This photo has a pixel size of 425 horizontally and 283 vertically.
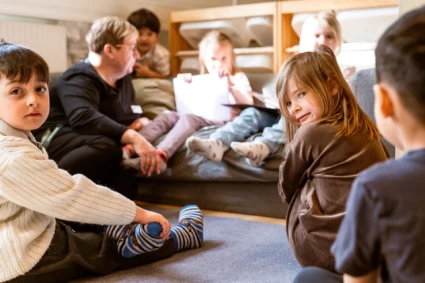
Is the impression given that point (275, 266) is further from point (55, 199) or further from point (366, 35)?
point (366, 35)

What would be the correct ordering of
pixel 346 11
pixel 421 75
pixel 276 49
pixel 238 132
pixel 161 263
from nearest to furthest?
pixel 421 75 → pixel 161 263 → pixel 238 132 → pixel 346 11 → pixel 276 49

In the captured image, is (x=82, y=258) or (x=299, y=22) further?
(x=299, y=22)

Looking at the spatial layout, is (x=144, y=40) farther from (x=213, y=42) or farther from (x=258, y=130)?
(x=258, y=130)

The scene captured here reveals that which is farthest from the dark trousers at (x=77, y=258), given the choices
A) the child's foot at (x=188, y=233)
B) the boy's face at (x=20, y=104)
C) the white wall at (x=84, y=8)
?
the white wall at (x=84, y=8)

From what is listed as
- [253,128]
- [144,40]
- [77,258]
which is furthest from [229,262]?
[144,40]

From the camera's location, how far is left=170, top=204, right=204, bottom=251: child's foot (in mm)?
1783

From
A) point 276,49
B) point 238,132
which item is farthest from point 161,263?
point 276,49

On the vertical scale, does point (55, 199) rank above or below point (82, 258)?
above

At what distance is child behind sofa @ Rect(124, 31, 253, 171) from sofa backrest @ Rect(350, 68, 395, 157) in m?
0.65

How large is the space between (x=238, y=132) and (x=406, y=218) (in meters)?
1.66

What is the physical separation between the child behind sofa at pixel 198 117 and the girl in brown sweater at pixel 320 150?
39.0 inches

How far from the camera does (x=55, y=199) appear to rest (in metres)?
1.43

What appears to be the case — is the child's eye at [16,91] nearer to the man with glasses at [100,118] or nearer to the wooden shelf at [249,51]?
the man with glasses at [100,118]

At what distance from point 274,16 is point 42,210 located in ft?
6.77
